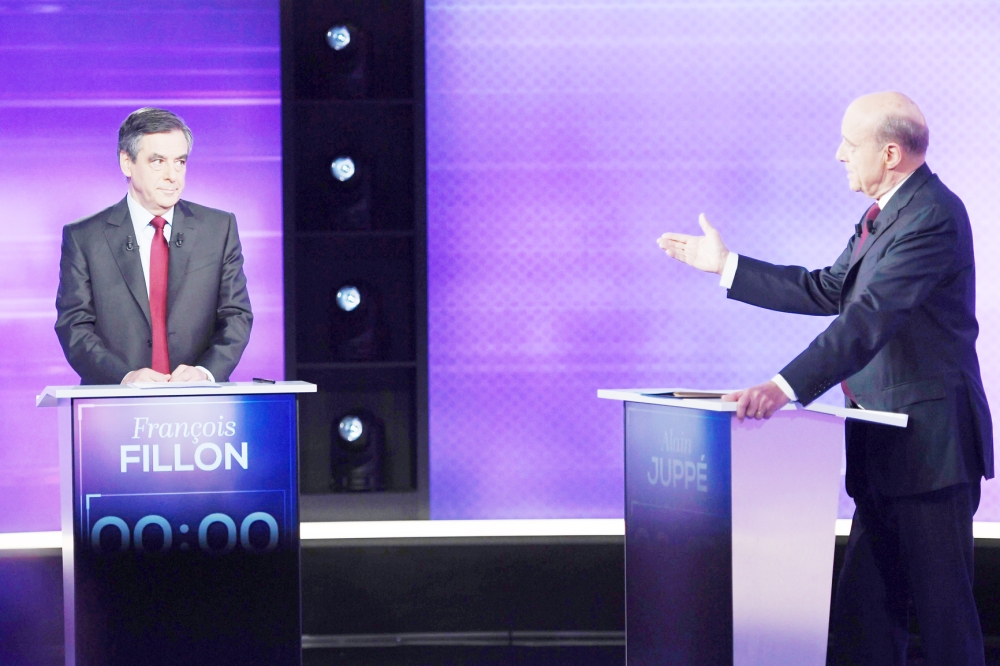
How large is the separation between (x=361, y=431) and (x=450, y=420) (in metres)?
0.39

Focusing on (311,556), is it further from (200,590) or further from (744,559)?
(744,559)

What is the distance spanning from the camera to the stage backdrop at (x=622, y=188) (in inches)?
150

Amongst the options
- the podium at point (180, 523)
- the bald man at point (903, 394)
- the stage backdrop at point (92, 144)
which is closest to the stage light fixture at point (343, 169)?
the stage backdrop at point (92, 144)

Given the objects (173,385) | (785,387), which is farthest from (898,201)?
(173,385)

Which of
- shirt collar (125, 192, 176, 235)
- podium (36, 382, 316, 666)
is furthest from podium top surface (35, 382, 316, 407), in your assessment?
shirt collar (125, 192, 176, 235)

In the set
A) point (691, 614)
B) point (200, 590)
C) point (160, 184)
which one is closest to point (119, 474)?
point (200, 590)

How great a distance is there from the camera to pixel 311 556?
3.54 meters

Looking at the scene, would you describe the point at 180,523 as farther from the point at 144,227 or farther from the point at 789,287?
the point at 789,287

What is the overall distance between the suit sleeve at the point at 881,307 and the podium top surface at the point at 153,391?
114 centimetres

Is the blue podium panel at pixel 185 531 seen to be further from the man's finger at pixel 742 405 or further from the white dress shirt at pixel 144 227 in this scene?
the man's finger at pixel 742 405

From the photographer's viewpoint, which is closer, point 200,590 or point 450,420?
point 200,590

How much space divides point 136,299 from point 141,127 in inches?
18.7

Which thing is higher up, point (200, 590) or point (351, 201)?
point (351, 201)

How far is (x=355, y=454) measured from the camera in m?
3.61
